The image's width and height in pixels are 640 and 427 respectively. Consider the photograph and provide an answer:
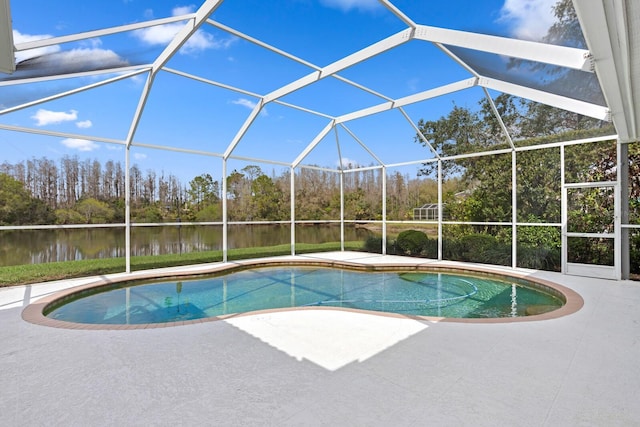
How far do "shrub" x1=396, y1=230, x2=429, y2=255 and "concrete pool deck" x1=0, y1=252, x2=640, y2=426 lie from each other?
6.31 meters

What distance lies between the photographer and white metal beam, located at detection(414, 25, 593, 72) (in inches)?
143

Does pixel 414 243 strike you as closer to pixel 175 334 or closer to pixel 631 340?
pixel 631 340

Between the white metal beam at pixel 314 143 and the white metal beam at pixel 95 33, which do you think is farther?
the white metal beam at pixel 314 143

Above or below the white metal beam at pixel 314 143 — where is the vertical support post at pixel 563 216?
below

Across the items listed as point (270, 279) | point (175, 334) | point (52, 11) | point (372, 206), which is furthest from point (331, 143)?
point (175, 334)

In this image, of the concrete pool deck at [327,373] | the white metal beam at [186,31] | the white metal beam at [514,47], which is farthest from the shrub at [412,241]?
the white metal beam at [186,31]

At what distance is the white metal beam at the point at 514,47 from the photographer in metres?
3.64

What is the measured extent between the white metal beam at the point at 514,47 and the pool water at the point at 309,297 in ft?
12.3

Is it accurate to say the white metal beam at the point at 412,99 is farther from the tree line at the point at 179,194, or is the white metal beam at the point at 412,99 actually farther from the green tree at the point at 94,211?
the green tree at the point at 94,211

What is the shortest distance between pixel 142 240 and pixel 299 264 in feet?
14.7

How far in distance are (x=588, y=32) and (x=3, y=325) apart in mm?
6899

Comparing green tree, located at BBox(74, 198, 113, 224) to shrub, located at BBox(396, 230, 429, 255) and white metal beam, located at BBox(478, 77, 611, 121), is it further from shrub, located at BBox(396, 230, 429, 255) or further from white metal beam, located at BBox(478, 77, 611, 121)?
white metal beam, located at BBox(478, 77, 611, 121)

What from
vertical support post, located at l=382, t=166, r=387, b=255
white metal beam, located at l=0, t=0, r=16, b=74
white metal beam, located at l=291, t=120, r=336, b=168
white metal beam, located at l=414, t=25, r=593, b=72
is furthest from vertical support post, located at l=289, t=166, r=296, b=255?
white metal beam, located at l=0, t=0, r=16, b=74

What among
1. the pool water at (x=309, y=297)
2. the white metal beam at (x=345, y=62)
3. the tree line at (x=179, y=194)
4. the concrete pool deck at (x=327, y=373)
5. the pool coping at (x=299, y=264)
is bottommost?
the pool water at (x=309, y=297)
